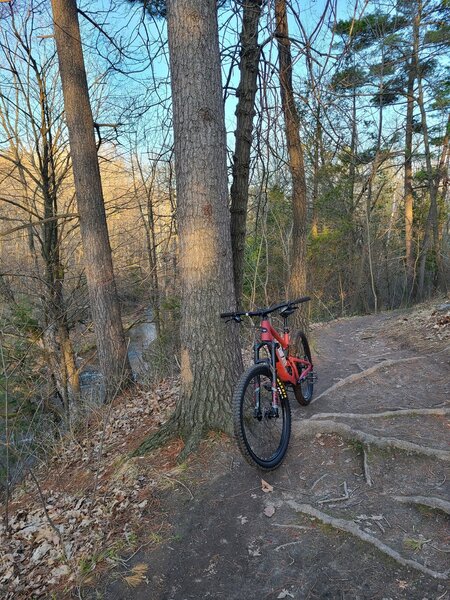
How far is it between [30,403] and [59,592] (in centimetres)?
663

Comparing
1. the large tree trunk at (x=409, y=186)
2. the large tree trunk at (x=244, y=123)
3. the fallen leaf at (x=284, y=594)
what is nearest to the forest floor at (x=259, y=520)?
the fallen leaf at (x=284, y=594)

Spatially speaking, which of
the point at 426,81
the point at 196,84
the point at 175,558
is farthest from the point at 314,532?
the point at 426,81

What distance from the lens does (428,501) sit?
265 cm

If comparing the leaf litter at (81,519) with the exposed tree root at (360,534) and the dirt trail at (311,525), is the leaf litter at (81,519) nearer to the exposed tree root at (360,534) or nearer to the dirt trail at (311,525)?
the dirt trail at (311,525)

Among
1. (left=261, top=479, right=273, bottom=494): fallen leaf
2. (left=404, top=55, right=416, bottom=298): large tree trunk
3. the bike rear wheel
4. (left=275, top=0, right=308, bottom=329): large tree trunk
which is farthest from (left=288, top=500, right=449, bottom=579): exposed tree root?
(left=404, top=55, right=416, bottom=298): large tree trunk

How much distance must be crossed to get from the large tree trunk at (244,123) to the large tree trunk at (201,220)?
4.41ft

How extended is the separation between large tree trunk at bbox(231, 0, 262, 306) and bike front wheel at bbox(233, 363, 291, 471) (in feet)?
6.02

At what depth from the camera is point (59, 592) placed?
8.02 ft

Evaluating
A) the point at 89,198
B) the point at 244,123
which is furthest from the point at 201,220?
the point at 89,198

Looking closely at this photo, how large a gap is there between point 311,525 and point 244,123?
4.41 m

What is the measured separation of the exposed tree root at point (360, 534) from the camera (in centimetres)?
216

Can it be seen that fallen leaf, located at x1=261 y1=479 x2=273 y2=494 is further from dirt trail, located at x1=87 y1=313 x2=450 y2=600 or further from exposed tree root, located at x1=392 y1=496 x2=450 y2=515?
exposed tree root, located at x1=392 y1=496 x2=450 y2=515

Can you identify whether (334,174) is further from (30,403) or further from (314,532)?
(314,532)

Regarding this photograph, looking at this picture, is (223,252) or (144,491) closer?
(144,491)
